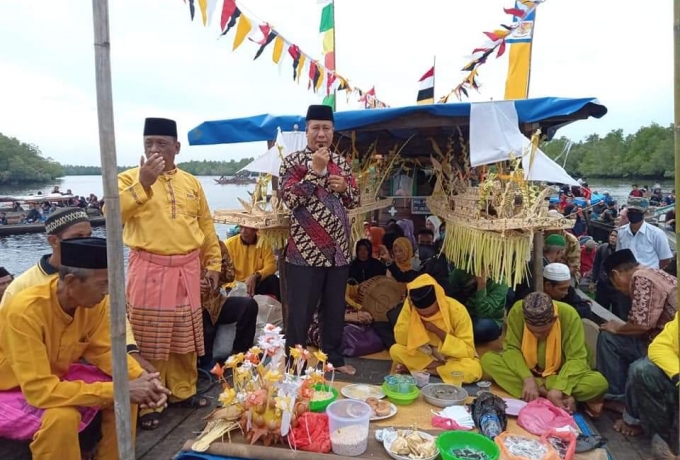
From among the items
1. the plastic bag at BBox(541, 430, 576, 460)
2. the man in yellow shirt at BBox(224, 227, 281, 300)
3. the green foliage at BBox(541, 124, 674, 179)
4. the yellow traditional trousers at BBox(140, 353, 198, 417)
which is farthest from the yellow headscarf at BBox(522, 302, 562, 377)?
the green foliage at BBox(541, 124, 674, 179)

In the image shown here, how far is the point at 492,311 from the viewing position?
4465 mm

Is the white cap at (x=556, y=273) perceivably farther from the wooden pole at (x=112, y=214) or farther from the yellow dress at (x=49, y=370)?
the wooden pole at (x=112, y=214)

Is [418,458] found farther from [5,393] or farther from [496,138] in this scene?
[496,138]

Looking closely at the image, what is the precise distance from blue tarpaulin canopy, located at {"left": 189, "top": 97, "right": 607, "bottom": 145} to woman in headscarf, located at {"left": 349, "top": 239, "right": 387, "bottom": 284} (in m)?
1.49

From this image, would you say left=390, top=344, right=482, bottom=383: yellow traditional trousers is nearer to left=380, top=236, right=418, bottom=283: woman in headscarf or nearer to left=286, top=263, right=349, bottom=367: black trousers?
left=286, top=263, right=349, bottom=367: black trousers

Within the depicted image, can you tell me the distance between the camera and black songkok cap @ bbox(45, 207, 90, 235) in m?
2.66

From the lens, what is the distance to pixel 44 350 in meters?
2.15

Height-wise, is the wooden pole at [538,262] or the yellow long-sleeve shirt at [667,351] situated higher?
the wooden pole at [538,262]

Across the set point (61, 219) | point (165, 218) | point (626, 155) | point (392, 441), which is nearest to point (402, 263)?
point (165, 218)

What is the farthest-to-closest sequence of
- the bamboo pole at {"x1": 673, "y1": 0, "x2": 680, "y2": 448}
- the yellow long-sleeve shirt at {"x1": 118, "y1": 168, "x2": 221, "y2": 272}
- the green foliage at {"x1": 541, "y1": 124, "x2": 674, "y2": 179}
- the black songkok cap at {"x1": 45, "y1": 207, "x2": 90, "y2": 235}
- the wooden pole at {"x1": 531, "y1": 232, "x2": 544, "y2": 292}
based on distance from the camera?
the green foliage at {"x1": 541, "y1": 124, "x2": 674, "y2": 179}, the wooden pole at {"x1": 531, "y1": 232, "x2": 544, "y2": 292}, the yellow long-sleeve shirt at {"x1": 118, "y1": 168, "x2": 221, "y2": 272}, the black songkok cap at {"x1": 45, "y1": 207, "x2": 90, "y2": 235}, the bamboo pole at {"x1": 673, "y1": 0, "x2": 680, "y2": 448}

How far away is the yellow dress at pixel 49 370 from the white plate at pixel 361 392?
4.05ft

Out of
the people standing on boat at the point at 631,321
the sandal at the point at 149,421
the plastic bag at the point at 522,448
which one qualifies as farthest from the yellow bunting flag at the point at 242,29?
the plastic bag at the point at 522,448

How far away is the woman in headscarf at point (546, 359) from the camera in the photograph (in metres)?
3.04

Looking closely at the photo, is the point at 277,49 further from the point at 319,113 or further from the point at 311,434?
the point at 311,434
